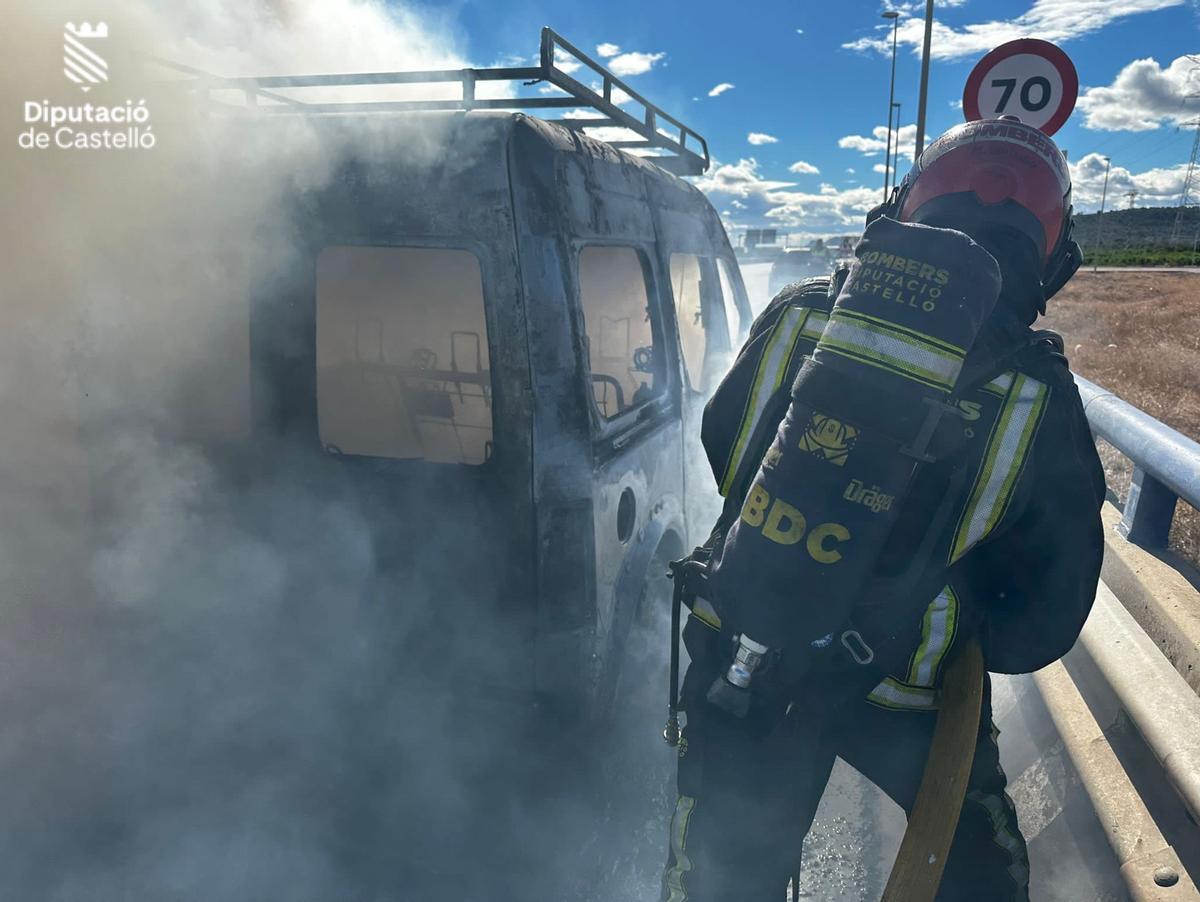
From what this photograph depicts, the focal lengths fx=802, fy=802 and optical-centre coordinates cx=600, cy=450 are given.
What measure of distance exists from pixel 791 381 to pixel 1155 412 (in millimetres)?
5699

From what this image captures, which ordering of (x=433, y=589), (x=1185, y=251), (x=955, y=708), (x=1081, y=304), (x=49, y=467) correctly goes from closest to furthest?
(x=955, y=708), (x=433, y=589), (x=49, y=467), (x=1081, y=304), (x=1185, y=251)

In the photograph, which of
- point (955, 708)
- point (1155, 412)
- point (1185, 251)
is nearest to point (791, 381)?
point (955, 708)

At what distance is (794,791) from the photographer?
1.89 meters

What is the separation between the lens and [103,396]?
311cm

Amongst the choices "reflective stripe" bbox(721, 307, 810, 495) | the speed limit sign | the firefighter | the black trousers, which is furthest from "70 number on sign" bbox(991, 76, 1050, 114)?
the black trousers

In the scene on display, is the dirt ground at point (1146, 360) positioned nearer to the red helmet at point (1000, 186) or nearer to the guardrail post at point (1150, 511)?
the guardrail post at point (1150, 511)

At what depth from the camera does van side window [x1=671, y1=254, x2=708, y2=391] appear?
3.70m

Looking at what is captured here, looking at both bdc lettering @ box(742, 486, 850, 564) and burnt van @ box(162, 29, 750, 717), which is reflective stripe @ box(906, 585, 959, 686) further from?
burnt van @ box(162, 29, 750, 717)

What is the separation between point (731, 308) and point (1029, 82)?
2335mm

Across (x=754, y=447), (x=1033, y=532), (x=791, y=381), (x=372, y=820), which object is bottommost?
(x=372, y=820)

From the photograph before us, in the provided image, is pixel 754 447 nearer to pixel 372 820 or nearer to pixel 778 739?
pixel 778 739

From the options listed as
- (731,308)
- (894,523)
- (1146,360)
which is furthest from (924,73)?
(894,523)

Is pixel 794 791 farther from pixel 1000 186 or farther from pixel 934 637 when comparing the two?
pixel 1000 186

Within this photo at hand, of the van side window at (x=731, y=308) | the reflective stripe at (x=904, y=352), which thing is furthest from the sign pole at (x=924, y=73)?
the reflective stripe at (x=904, y=352)
